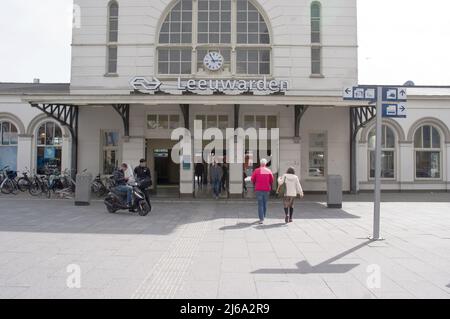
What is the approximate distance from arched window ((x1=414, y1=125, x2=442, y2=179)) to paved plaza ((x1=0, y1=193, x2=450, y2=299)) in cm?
915

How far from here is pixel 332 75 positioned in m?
19.2

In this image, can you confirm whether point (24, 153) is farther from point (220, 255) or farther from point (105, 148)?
point (220, 255)

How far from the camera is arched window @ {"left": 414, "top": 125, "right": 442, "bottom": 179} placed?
2120 centimetres

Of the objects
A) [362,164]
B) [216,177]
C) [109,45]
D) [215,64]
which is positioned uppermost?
[109,45]

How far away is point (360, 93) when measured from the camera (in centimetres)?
882

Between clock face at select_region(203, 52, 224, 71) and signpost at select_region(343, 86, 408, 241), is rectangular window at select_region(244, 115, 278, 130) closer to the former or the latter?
clock face at select_region(203, 52, 224, 71)

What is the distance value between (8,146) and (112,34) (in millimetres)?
8116

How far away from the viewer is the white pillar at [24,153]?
2102 cm

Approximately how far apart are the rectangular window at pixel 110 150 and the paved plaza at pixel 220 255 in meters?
6.98

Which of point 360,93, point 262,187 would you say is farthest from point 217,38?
point 360,93

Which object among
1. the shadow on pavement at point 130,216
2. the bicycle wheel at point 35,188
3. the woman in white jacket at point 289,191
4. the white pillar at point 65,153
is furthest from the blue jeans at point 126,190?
the white pillar at point 65,153

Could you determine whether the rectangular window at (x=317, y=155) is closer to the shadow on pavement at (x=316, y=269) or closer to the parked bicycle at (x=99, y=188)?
the parked bicycle at (x=99, y=188)

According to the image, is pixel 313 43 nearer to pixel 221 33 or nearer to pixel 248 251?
pixel 221 33
